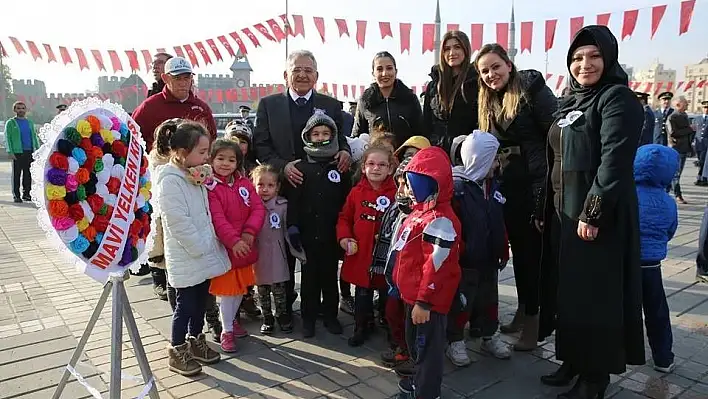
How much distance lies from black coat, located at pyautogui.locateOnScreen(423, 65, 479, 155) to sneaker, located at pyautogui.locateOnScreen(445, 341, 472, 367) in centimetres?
142

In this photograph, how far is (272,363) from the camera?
3268mm

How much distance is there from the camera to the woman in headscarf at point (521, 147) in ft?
11.0

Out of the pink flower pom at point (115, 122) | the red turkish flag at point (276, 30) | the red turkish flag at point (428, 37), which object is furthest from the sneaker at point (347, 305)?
the red turkish flag at point (276, 30)

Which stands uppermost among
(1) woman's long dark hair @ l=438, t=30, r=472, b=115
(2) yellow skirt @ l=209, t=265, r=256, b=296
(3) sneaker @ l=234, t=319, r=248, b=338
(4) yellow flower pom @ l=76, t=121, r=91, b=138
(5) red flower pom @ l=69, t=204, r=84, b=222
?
(1) woman's long dark hair @ l=438, t=30, r=472, b=115

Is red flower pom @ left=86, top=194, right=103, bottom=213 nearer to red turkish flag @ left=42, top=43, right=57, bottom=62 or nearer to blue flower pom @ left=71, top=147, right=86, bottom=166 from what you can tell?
blue flower pom @ left=71, top=147, right=86, bottom=166

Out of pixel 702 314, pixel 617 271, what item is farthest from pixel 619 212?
pixel 702 314

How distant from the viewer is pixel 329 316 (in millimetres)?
3826

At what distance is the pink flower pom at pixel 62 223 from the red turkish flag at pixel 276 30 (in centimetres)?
1312

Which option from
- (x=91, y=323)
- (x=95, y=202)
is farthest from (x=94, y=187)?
(x=91, y=323)

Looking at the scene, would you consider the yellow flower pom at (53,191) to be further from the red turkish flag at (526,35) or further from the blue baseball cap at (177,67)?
the red turkish flag at (526,35)

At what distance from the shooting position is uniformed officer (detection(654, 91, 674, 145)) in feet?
36.1

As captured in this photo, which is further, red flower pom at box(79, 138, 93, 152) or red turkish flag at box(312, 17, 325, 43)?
red turkish flag at box(312, 17, 325, 43)

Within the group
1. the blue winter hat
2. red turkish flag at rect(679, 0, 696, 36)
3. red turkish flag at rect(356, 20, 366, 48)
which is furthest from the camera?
red turkish flag at rect(356, 20, 366, 48)

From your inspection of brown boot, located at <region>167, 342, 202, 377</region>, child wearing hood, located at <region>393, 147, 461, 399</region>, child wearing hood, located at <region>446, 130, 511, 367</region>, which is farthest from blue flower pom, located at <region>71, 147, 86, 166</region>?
child wearing hood, located at <region>446, 130, 511, 367</region>
